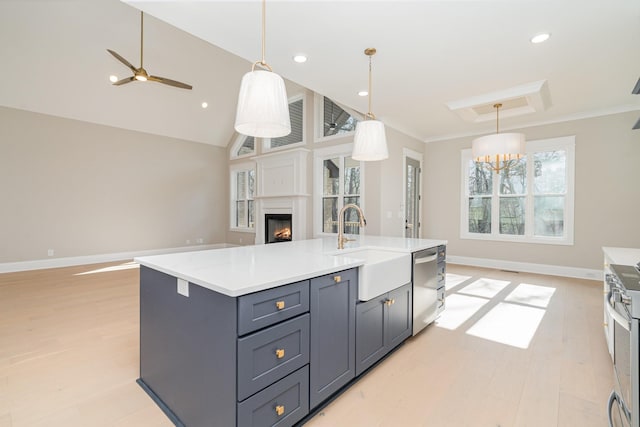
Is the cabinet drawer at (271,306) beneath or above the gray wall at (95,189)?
beneath

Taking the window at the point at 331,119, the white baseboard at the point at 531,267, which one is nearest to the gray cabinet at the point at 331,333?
the window at the point at 331,119

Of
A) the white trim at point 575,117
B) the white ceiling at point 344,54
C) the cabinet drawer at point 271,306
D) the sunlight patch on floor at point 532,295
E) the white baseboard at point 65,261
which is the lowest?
the sunlight patch on floor at point 532,295

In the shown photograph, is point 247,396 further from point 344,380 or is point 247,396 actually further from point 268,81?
point 268,81

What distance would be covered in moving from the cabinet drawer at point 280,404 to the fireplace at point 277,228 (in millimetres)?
5257

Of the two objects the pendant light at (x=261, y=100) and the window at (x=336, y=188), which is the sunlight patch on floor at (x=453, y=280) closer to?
the window at (x=336, y=188)

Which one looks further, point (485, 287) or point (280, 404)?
point (485, 287)

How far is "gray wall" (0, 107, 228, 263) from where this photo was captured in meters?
5.39

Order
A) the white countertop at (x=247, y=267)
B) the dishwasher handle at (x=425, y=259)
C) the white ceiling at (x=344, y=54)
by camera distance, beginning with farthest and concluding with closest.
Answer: the dishwasher handle at (x=425, y=259) < the white ceiling at (x=344, y=54) < the white countertop at (x=247, y=267)

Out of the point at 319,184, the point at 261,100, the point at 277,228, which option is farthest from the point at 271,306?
the point at 277,228

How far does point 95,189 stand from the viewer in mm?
6281

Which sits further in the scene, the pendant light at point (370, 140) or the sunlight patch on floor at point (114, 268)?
the sunlight patch on floor at point (114, 268)

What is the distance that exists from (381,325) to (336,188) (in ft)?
13.3

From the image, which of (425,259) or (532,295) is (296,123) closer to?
(425,259)

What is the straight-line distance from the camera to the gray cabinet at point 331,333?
5.22 ft
